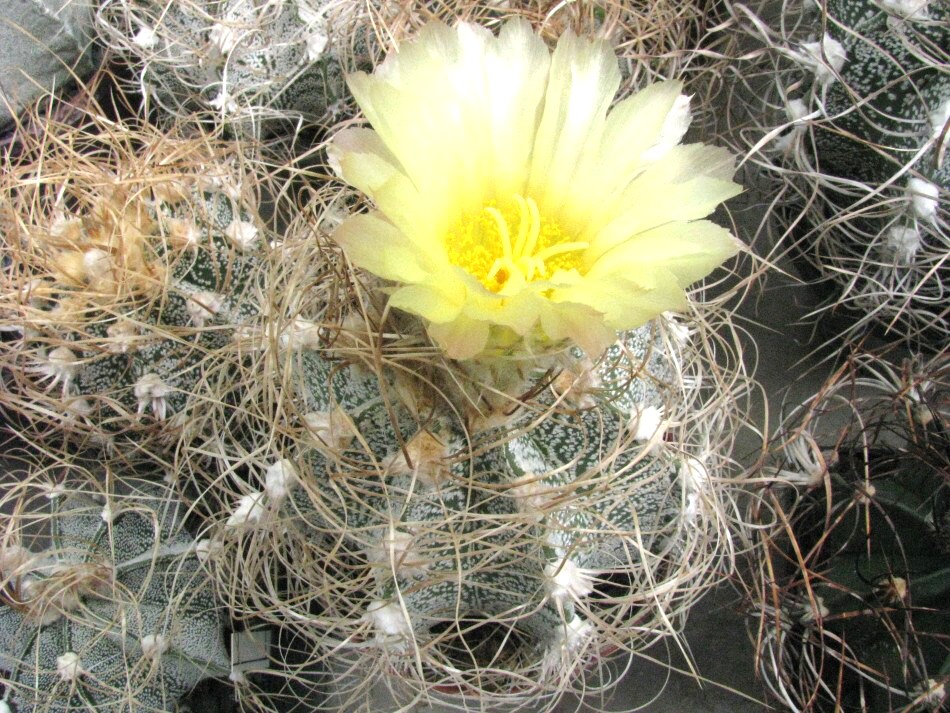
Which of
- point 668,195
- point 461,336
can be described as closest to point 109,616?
point 461,336

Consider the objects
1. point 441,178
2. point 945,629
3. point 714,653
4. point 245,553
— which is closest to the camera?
point 441,178

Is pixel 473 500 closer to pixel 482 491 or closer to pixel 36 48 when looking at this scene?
pixel 482 491

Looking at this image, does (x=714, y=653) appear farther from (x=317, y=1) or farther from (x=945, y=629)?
(x=317, y=1)

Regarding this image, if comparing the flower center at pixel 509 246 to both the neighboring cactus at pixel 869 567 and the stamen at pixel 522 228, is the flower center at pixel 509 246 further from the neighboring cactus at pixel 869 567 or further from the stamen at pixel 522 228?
the neighboring cactus at pixel 869 567

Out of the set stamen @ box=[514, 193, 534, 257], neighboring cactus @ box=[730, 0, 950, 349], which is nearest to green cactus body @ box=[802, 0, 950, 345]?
neighboring cactus @ box=[730, 0, 950, 349]

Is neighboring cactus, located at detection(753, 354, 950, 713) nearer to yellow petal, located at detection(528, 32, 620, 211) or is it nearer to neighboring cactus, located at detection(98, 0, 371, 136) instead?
yellow petal, located at detection(528, 32, 620, 211)

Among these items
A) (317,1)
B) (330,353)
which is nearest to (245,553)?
(330,353)

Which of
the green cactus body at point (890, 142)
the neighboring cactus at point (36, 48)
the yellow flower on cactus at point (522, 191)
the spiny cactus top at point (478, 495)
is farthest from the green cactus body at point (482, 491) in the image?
the neighboring cactus at point (36, 48)
